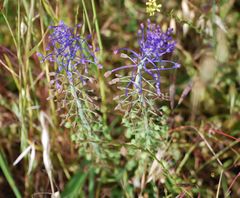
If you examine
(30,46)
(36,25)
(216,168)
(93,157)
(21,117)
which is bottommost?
(216,168)

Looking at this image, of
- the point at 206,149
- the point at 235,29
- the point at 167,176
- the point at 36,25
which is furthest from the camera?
the point at 235,29

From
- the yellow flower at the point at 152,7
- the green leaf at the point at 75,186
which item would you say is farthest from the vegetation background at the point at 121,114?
the yellow flower at the point at 152,7

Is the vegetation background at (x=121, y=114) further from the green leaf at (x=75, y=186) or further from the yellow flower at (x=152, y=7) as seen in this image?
the yellow flower at (x=152, y=7)

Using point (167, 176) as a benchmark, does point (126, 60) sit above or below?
above

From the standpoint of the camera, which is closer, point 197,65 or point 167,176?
point 167,176

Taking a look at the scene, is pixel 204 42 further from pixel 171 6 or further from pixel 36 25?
pixel 36 25

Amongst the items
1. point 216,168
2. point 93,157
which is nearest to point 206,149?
point 216,168

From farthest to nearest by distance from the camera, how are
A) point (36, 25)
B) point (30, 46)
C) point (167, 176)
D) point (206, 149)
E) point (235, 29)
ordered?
point (235, 29) → point (36, 25) → point (206, 149) → point (30, 46) → point (167, 176)

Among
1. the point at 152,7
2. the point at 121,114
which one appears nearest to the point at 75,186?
the point at 121,114
